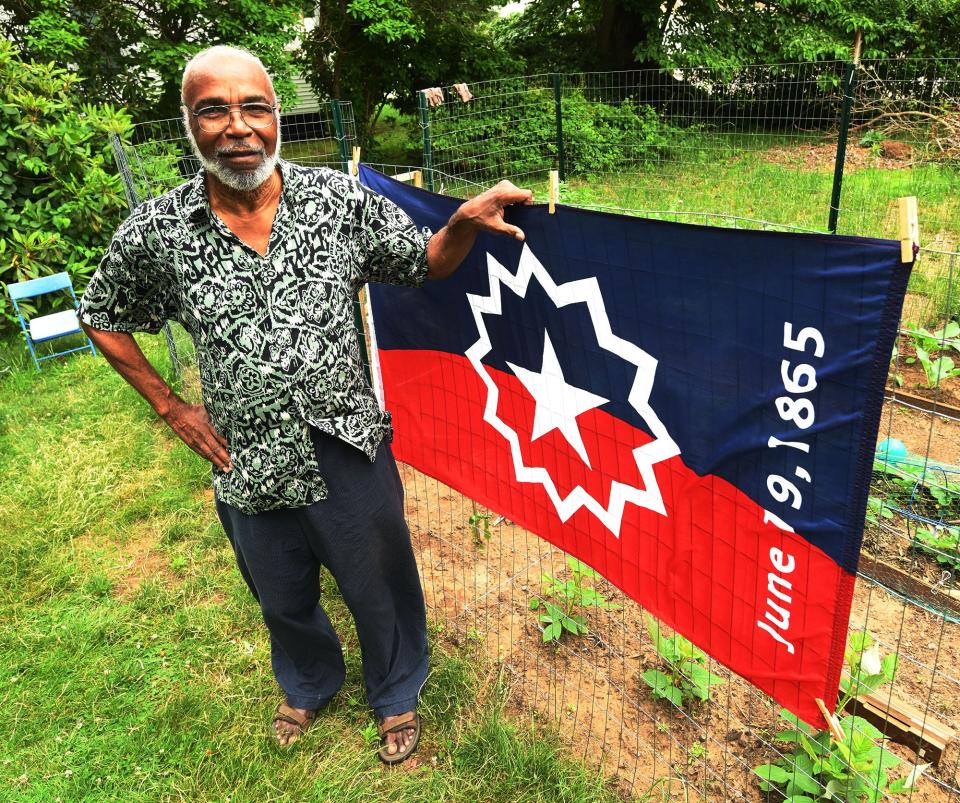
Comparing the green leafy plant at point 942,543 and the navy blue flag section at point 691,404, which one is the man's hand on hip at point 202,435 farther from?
the green leafy plant at point 942,543

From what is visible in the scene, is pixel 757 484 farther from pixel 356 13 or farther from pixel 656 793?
pixel 356 13

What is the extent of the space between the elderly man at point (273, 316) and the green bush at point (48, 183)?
5.28 meters

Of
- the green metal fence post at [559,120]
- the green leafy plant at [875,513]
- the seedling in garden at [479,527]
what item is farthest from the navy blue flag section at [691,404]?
the green metal fence post at [559,120]

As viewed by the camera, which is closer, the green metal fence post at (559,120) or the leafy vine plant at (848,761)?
the leafy vine plant at (848,761)

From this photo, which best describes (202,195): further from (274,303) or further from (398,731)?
(398,731)

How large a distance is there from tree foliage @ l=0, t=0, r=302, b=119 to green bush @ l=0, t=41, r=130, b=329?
2680 mm

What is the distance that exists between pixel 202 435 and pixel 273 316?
496mm

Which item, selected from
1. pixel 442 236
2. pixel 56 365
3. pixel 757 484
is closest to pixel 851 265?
pixel 757 484

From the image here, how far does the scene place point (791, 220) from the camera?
8047 millimetres

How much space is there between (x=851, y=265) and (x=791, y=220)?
24.0 feet

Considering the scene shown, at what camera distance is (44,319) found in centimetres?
643

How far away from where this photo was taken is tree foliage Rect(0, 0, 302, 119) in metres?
9.66

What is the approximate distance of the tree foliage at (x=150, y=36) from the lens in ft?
31.7

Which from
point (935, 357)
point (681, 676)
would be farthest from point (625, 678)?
point (935, 357)
